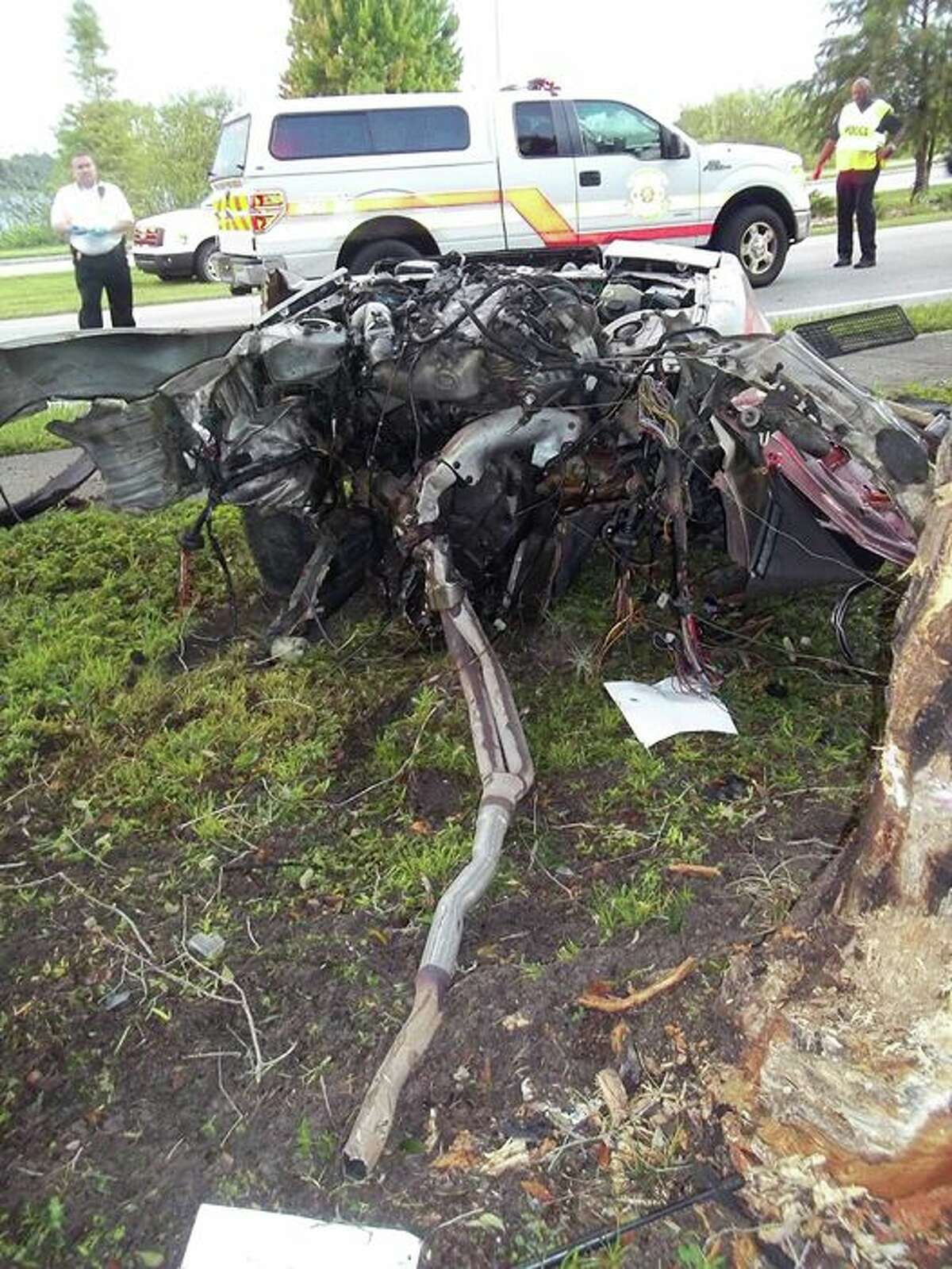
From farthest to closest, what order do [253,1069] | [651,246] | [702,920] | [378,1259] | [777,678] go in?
[651,246] < [777,678] < [702,920] < [253,1069] < [378,1259]

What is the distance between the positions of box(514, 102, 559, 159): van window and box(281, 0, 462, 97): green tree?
20.5 m

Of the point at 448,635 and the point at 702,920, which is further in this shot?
the point at 448,635

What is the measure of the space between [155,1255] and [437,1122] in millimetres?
575

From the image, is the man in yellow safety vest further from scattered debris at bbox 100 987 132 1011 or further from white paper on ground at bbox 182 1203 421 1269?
white paper on ground at bbox 182 1203 421 1269

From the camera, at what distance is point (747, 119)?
128ft

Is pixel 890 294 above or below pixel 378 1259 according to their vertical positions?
above

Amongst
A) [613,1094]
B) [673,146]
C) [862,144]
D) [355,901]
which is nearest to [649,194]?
[673,146]

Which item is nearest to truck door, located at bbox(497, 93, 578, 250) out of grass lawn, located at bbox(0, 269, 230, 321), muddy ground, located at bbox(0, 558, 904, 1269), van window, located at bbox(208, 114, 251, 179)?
van window, located at bbox(208, 114, 251, 179)

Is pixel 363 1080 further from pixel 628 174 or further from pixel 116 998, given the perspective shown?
pixel 628 174

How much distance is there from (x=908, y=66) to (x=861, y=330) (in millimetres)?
25077

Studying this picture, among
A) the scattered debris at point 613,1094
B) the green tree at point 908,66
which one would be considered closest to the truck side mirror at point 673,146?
the scattered debris at point 613,1094

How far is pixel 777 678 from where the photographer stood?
3881mm

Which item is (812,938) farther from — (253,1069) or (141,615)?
(141,615)

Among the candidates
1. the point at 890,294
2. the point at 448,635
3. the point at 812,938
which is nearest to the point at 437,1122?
the point at 812,938
